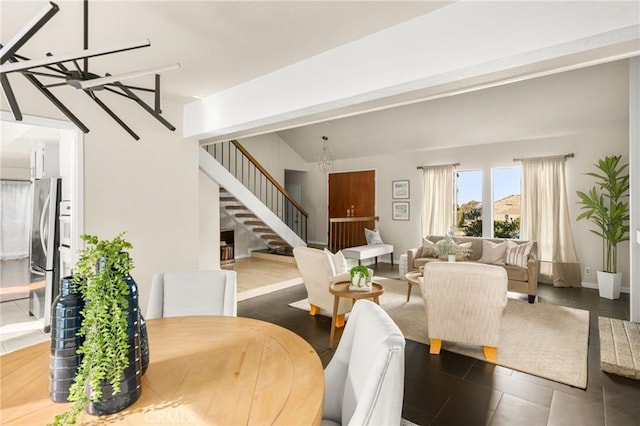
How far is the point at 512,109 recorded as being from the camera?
5320mm

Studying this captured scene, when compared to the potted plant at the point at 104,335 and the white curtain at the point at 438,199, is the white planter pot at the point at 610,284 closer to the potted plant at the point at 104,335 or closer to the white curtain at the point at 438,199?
the white curtain at the point at 438,199

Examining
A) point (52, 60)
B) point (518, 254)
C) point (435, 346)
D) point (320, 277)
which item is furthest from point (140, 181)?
point (518, 254)

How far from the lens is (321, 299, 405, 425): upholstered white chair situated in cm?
92

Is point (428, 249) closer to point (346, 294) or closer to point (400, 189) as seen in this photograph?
point (400, 189)

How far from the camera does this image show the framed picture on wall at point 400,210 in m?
7.55

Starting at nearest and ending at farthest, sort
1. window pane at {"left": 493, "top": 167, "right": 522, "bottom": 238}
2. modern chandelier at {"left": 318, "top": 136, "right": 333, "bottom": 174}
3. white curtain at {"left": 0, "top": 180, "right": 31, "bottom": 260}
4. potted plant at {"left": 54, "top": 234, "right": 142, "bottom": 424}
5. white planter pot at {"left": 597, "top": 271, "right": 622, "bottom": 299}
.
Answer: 1. potted plant at {"left": 54, "top": 234, "right": 142, "bottom": 424}
2. white planter pot at {"left": 597, "top": 271, "right": 622, "bottom": 299}
3. window pane at {"left": 493, "top": 167, "right": 522, "bottom": 238}
4. modern chandelier at {"left": 318, "top": 136, "right": 333, "bottom": 174}
5. white curtain at {"left": 0, "top": 180, "right": 31, "bottom": 260}

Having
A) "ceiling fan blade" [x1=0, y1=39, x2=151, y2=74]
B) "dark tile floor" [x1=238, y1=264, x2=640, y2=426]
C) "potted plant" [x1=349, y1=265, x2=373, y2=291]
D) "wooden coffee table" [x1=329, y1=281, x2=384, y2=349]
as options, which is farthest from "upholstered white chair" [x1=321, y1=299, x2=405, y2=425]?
"potted plant" [x1=349, y1=265, x2=373, y2=291]

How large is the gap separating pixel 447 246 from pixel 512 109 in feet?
8.30

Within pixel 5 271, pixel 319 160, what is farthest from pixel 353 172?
pixel 5 271

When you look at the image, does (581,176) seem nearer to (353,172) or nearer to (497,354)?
(497,354)

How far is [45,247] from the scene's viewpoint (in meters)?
3.66

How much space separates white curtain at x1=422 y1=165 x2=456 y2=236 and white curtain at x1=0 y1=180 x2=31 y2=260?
32.4 feet

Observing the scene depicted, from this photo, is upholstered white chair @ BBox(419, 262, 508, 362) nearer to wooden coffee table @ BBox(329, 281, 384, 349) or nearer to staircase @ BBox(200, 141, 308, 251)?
wooden coffee table @ BBox(329, 281, 384, 349)

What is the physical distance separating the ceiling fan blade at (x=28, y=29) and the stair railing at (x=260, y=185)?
613 cm
